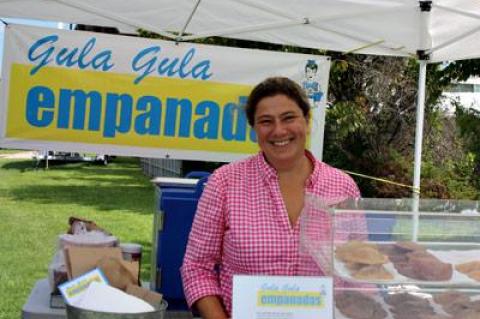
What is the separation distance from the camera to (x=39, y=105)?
384cm

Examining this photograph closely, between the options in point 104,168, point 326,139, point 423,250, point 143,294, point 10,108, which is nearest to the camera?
point 423,250

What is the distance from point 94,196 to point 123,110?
382 inches

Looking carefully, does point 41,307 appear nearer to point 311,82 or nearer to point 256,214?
point 256,214

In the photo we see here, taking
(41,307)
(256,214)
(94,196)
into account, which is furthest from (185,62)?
(94,196)

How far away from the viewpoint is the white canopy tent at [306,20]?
3498mm

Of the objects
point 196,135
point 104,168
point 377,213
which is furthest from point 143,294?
point 104,168

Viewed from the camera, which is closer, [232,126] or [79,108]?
[79,108]

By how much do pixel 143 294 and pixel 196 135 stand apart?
207 centimetres

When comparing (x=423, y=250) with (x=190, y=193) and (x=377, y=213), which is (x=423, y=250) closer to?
(x=377, y=213)

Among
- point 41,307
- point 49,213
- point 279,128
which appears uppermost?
point 279,128

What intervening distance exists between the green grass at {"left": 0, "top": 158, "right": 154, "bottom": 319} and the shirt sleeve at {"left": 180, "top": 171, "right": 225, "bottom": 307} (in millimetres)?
3672

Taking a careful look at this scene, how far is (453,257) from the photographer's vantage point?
165 cm

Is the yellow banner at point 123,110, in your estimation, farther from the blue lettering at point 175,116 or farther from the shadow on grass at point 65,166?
the shadow on grass at point 65,166

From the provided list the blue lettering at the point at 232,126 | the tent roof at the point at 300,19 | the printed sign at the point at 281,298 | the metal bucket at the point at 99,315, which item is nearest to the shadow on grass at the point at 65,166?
the blue lettering at the point at 232,126
